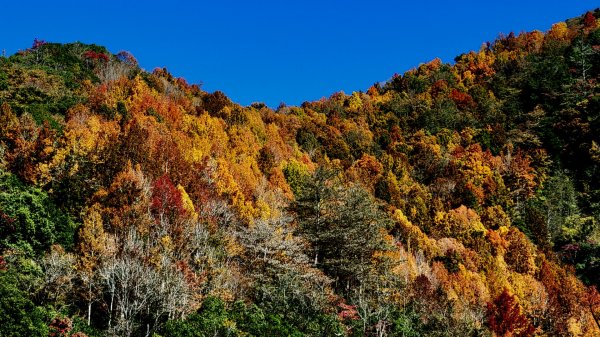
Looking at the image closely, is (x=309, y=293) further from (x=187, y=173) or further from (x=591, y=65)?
(x=591, y=65)

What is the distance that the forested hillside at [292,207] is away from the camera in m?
21.7

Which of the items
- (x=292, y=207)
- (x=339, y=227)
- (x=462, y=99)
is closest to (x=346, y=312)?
(x=339, y=227)

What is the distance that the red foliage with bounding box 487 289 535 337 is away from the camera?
127 feet

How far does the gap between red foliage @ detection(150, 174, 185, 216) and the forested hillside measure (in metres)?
0.09

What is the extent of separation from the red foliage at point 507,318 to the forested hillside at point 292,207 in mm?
175

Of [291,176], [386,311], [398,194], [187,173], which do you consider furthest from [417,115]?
[386,311]

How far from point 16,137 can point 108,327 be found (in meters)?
18.5

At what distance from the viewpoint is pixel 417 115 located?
8369 cm

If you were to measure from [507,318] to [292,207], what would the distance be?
1961cm

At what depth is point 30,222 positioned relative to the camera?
23.8m

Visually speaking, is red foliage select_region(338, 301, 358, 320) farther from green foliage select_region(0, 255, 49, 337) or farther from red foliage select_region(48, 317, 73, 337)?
green foliage select_region(0, 255, 49, 337)

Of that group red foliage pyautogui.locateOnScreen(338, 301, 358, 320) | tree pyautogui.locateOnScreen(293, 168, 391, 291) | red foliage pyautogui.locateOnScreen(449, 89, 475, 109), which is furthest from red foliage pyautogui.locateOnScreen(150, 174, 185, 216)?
red foliage pyautogui.locateOnScreen(449, 89, 475, 109)

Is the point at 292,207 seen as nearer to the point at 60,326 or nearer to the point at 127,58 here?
the point at 60,326

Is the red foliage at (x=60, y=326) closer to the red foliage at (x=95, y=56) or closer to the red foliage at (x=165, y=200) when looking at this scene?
the red foliage at (x=165, y=200)
